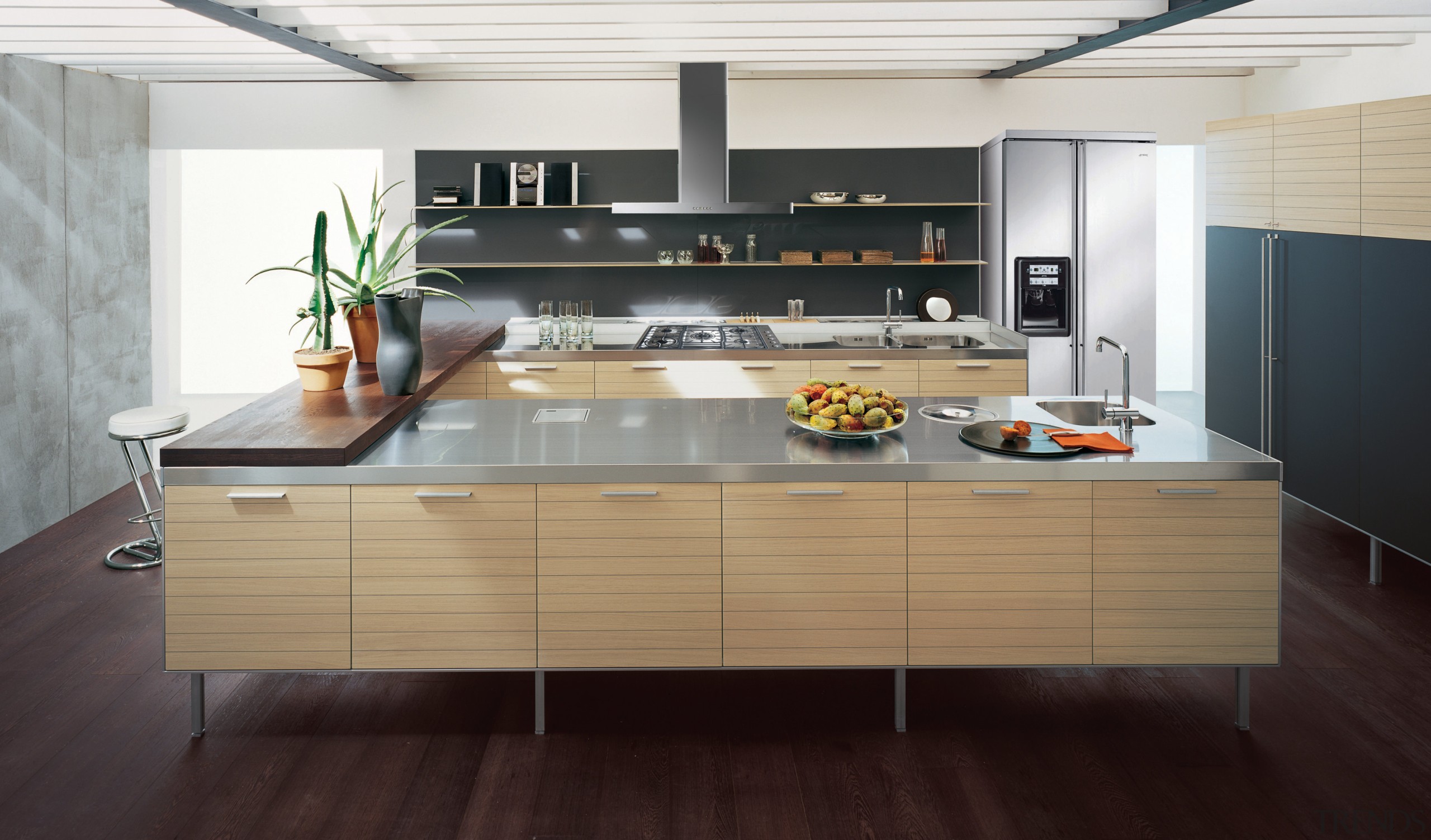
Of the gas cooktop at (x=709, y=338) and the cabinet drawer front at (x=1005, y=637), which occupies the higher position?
the gas cooktop at (x=709, y=338)

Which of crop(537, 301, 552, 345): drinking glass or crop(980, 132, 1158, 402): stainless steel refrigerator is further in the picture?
crop(980, 132, 1158, 402): stainless steel refrigerator

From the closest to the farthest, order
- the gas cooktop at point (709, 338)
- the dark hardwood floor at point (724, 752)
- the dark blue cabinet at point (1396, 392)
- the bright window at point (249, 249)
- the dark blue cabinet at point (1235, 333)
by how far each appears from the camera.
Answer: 1. the dark hardwood floor at point (724, 752)
2. the dark blue cabinet at point (1396, 392)
3. the dark blue cabinet at point (1235, 333)
4. the gas cooktop at point (709, 338)
5. the bright window at point (249, 249)

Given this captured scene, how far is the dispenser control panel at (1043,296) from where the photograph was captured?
21.4 feet

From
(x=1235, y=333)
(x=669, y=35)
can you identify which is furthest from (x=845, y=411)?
(x=1235, y=333)

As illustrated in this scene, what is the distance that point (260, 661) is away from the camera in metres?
2.94

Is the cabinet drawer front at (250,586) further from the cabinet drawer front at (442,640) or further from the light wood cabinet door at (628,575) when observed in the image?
the light wood cabinet door at (628,575)

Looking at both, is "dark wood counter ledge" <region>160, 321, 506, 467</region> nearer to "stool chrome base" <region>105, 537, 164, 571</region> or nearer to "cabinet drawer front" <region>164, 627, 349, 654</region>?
"cabinet drawer front" <region>164, 627, 349, 654</region>

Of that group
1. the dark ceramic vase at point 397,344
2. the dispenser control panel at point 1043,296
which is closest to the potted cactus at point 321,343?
the dark ceramic vase at point 397,344

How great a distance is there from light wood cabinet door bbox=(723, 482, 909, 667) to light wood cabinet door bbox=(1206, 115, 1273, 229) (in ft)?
10.8

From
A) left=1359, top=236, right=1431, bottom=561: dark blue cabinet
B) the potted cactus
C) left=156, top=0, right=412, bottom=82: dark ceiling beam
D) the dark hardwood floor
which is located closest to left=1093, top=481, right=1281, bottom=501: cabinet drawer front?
the dark hardwood floor

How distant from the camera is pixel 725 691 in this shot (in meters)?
3.40

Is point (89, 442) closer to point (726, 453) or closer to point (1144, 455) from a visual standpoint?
point (726, 453)

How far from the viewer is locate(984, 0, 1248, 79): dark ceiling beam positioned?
175 inches

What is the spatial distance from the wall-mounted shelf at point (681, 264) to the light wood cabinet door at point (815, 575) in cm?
403
